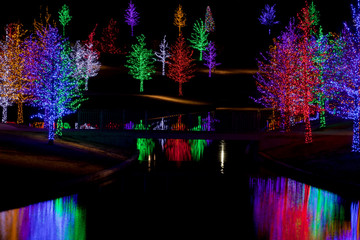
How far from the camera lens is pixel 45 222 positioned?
33.0ft

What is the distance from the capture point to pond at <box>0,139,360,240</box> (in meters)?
9.41

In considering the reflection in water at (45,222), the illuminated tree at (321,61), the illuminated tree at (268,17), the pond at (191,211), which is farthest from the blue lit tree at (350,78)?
the illuminated tree at (268,17)

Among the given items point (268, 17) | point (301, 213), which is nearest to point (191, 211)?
point (301, 213)

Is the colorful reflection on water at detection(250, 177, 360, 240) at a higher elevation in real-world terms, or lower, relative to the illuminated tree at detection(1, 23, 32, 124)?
lower

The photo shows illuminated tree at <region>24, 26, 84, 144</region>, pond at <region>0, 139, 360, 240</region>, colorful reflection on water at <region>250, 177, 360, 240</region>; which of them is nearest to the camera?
pond at <region>0, 139, 360, 240</region>

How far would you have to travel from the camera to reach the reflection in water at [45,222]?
9.00 m

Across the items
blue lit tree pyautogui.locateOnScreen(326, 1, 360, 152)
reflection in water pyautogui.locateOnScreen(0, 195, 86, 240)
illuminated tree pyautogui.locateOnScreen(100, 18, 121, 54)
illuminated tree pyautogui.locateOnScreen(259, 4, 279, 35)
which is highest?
illuminated tree pyautogui.locateOnScreen(259, 4, 279, 35)

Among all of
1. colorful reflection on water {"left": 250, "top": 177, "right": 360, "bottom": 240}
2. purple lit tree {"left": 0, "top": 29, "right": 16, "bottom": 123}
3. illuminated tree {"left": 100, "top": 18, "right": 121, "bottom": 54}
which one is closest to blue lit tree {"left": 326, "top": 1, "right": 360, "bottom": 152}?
colorful reflection on water {"left": 250, "top": 177, "right": 360, "bottom": 240}

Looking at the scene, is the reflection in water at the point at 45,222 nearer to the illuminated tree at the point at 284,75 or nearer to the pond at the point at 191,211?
the pond at the point at 191,211

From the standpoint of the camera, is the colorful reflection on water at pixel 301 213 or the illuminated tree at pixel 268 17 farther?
the illuminated tree at pixel 268 17

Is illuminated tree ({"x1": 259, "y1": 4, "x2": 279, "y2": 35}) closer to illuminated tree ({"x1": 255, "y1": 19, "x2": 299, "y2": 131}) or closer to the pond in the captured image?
illuminated tree ({"x1": 255, "y1": 19, "x2": 299, "y2": 131})

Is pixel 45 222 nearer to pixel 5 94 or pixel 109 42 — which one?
pixel 5 94

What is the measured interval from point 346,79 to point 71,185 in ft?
47.1

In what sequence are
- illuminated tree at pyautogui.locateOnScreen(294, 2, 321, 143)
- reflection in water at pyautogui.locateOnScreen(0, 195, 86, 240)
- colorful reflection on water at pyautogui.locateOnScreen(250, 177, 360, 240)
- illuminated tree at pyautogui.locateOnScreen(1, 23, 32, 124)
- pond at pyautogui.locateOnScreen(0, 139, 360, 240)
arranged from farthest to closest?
illuminated tree at pyautogui.locateOnScreen(1, 23, 32, 124) < illuminated tree at pyautogui.locateOnScreen(294, 2, 321, 143) < colorful reflection on water at pyautogui.locateOnScreen(250, 177, 360, 240) < pond at pyautogui.locateOnScreen(0, 139, 360, 240) < reflection in water at pyautogui.locateOnScreen(0, 195, 86, 240)
